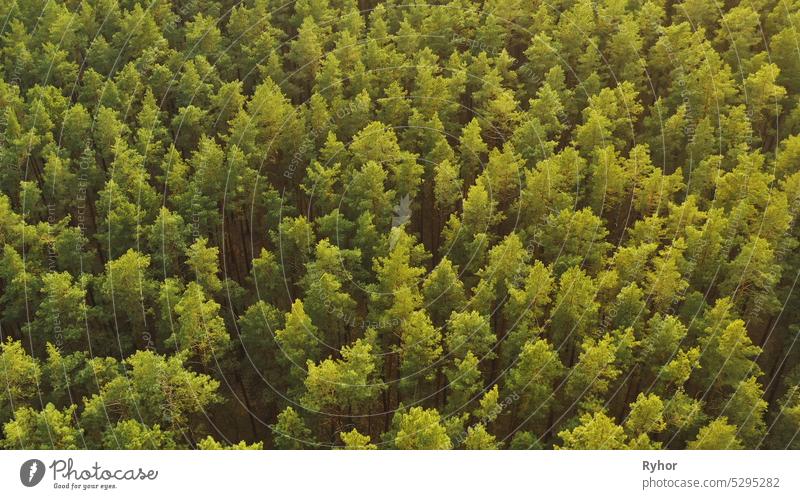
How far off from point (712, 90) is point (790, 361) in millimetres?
36230

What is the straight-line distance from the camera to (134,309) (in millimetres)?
80062

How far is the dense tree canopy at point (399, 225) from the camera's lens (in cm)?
7144

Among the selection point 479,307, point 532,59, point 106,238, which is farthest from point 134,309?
point 532,59

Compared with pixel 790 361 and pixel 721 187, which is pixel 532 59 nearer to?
pixel 721 187
